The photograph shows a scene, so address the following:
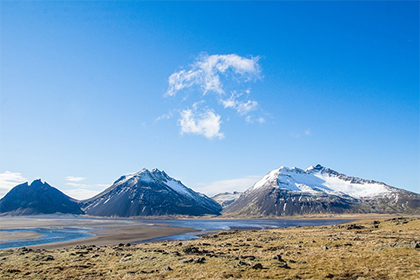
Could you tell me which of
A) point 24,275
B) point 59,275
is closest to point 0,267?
point 24,275

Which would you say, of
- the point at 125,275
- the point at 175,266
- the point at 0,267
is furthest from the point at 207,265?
the point at 0,267

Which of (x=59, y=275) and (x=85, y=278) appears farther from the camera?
(x=59, y=275)

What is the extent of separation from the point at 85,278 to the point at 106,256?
13582mm

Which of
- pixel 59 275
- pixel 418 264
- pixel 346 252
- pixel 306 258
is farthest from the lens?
pixel 346 252

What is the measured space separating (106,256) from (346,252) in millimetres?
36870

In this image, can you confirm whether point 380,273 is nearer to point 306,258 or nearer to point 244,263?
point 306,258

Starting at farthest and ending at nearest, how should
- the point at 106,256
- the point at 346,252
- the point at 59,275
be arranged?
the point at 106,256
the point at 346,252
the point at 59,275

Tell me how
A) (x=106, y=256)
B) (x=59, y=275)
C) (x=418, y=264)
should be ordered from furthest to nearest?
(x=106, y=256)
(x=59, y=275)
(x=418, y=264)

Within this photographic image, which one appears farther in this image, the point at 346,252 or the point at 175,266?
the point at 346,252

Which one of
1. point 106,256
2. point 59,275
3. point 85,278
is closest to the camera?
point 85,278

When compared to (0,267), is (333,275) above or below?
above

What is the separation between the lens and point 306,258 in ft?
106

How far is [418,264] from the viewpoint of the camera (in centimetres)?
2544

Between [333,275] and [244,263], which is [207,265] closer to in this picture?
[244,263]
